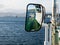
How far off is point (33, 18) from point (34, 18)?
1 centimetres

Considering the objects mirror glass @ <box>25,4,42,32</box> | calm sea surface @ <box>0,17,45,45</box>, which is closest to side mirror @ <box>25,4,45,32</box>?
mirror glass @ <box>25,4,42,32</box>

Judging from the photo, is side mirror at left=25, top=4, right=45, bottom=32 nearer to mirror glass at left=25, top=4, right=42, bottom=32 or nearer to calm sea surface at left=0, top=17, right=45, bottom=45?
mirror glass at left=25, top=4, right=42, bottom=32

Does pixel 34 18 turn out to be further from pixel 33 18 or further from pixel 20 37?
pixel 20 37

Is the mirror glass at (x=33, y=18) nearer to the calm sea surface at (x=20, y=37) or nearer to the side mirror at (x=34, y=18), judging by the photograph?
the side mirror at (x=34, y=18)

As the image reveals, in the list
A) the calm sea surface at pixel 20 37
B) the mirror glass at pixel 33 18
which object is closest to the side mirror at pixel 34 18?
the mirror glass at pixel 33 18

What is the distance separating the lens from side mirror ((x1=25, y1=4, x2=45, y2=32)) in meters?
2.25

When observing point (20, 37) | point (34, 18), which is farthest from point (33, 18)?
point (20, 37)

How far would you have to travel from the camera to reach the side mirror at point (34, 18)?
7.39 ft

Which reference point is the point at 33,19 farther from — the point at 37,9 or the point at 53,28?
the point at 53,28

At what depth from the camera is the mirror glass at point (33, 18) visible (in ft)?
7.40

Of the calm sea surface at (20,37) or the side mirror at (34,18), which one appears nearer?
the side mirror at (34,18)

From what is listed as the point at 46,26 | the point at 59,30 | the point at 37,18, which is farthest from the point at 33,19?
the point at 59,30

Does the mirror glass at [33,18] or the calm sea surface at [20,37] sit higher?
the mirror glass at [33,18]

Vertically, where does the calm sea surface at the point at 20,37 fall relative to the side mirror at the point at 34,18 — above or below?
below
